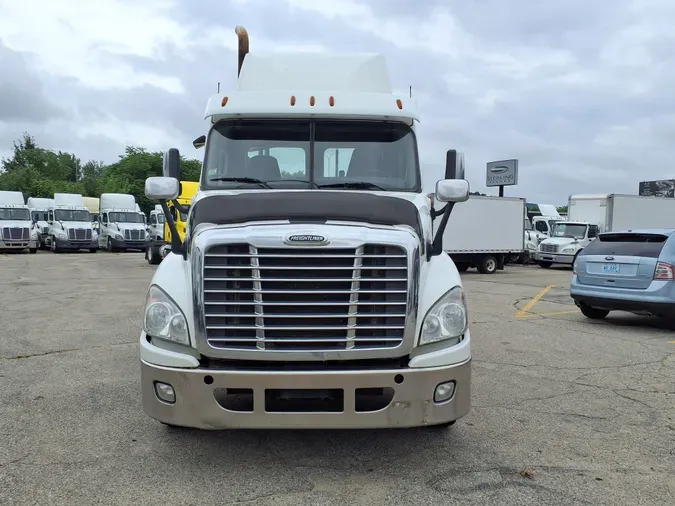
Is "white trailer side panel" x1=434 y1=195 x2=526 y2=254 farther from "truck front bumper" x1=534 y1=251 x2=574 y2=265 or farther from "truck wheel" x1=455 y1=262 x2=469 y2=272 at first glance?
"truck front bumper" x1=534 y1=251 x2=574 y2=265

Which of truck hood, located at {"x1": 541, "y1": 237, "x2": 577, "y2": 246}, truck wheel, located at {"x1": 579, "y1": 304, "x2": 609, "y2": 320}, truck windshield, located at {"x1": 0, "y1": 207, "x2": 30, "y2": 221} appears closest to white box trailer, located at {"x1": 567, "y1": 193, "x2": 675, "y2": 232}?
truck hood, located at {"x1": 541, "y1": 237, "x2": 577, "y2": 246}

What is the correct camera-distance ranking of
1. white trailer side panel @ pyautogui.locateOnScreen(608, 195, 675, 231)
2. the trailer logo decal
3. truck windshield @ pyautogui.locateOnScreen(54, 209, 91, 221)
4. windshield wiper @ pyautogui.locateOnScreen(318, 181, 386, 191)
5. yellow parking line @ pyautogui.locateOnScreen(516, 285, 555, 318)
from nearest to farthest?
the trailer logo decal
windshield wiper @ pyautogui.locateOnScreen(318, 181, 386, 191)
yellow parking line @ pyautogui.locateOnScreen(516, 285, 555, 318)
white trailer side panel @ pyautogui.locateOnScreen(608, 195, 675, 231)
truck windshield @ pyautogui.locateOnScreen(54, 209, 91, 221)

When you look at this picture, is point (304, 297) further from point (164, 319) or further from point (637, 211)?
point (637, 211)

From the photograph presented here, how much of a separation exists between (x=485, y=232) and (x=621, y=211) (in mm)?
9175

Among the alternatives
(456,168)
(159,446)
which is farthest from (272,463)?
(456,168)

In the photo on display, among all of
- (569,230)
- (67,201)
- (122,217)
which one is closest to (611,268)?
(569,230)

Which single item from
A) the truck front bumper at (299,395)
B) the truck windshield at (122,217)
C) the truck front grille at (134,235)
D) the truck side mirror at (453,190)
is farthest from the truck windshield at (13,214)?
the truck side mirror at (453,190)

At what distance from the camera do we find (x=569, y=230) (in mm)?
27000

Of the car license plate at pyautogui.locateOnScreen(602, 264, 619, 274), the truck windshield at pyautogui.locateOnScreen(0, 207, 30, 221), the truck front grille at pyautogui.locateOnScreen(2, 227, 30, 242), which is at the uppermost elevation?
the truck windshield at pyautogui.locateOnScreen(0, 207, 30, 221)

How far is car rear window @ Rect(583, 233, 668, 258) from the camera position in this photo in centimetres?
944

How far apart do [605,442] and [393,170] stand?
9.10ft

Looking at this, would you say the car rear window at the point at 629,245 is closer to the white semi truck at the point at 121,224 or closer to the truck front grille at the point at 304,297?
the truck front grille at the point at 304,297

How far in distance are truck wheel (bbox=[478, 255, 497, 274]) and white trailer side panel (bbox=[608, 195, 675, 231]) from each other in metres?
7.54

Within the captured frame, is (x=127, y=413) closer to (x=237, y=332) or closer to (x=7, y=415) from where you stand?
(x=7, y=415)
